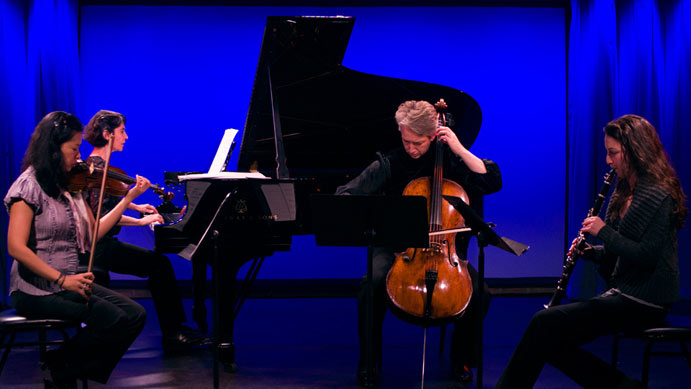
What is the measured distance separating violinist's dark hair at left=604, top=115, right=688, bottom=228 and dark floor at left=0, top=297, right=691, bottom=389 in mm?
1096

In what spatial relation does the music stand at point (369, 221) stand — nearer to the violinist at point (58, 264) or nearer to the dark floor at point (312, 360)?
the dark floor at point (312, 360)

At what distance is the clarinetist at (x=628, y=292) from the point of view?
2.25 m

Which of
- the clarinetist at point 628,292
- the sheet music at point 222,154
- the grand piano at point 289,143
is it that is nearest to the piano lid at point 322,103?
the grand piano at point 289,143

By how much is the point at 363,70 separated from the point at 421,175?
242cm

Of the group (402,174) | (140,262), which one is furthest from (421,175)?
(140,262)

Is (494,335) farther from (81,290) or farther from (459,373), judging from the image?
(81,290)

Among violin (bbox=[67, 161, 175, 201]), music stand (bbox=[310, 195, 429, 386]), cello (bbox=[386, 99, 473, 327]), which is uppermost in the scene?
violin (bbox=[67, 161, 175, 201])

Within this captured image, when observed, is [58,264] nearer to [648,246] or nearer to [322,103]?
[322,103]

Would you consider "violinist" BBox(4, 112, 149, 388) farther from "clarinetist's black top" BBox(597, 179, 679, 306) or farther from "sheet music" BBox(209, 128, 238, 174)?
"clarinetist's black top" BBox(597, 179, 679, 306)

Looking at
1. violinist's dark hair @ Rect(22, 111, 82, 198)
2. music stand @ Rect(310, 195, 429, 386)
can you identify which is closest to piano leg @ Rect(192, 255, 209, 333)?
violinist's dark hair @ Rect(22, 111, 82, 198)

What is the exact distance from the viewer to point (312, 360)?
3.35m

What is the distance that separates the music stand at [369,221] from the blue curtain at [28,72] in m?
3.10

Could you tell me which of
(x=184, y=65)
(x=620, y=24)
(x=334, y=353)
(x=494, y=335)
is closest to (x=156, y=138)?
(x=184, y=65)

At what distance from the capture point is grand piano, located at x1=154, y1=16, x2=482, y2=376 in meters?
3.03
